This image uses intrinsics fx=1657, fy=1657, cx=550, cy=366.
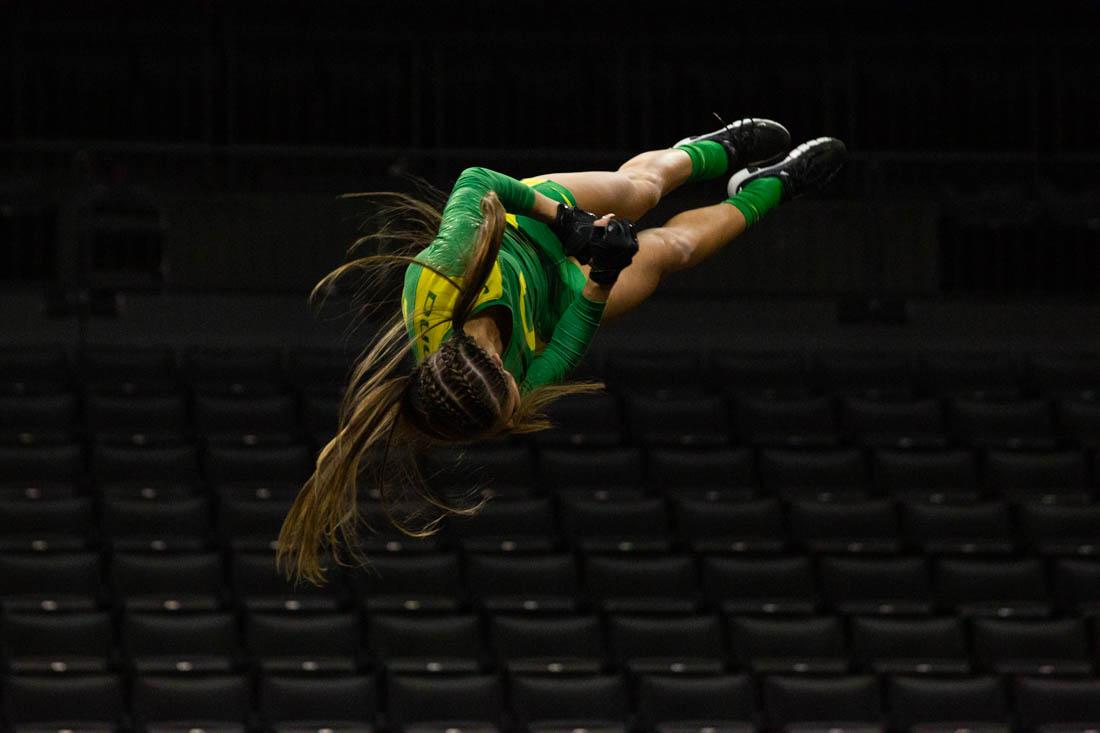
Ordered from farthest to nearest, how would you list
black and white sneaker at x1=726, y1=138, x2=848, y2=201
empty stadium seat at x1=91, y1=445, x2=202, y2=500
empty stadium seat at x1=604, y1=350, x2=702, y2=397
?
empty stadium seat at x1=604, y1=350, x2=702, y2=397
empty stadium seat at x1=91, y1=445, x2=202, y2=500
black and white sneaker at x1=726, y1=138, x2=848, y2=201

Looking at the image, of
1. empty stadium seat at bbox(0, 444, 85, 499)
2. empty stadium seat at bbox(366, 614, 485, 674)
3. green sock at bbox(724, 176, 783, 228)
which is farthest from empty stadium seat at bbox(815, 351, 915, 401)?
green sock at bbox(724, 176, 783, 228)

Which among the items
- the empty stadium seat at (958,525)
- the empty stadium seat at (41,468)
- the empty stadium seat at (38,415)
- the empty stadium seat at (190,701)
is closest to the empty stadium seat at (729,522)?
the empty stadium seat at (958,525)

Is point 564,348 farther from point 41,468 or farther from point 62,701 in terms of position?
point 41,468

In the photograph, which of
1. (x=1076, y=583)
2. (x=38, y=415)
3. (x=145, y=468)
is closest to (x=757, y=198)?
(x=1076, y=583)

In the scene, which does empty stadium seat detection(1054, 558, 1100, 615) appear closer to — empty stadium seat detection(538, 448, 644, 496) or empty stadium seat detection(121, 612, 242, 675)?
empty stadium seat detection(538, 448, 644, 496)

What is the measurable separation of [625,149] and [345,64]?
5.49 ft

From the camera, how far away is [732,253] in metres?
8.93

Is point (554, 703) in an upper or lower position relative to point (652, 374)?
lower

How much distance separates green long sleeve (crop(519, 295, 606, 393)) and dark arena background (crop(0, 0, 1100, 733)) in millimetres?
1521

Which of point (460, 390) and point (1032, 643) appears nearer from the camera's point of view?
point (460, 390)

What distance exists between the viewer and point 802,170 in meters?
3.75

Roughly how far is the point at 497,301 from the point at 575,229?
1.02ft

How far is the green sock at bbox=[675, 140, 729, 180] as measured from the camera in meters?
3.57

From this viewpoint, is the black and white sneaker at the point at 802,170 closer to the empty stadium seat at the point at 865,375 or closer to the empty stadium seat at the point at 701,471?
the empty stadium seat at the point at 701,471
